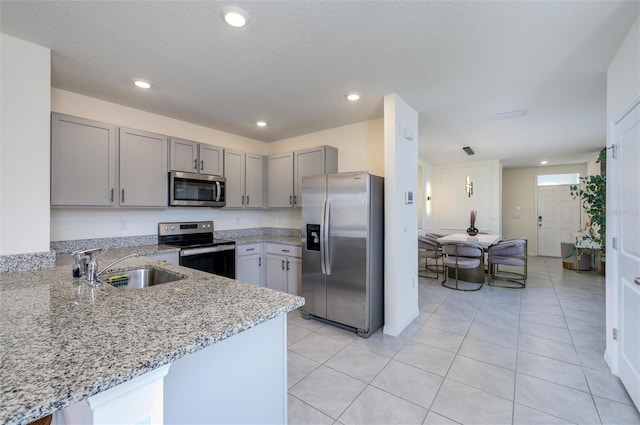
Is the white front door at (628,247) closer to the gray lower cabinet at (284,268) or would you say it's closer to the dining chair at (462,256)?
the dining chair at (462,256)

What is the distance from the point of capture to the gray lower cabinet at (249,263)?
3748mm

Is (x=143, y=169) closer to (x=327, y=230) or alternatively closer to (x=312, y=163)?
(x=312, y=163)

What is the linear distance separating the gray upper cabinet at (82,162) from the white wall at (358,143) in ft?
8.44

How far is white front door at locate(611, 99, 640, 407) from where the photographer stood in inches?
71.2

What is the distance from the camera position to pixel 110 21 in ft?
5.86

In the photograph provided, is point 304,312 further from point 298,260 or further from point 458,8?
point 458,8

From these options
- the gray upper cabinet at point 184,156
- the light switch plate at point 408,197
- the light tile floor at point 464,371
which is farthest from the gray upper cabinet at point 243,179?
the light switch plate at point 408,197

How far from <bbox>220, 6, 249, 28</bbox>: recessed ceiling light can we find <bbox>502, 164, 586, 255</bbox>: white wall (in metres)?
8.57

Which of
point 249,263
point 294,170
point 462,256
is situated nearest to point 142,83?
point 294,170

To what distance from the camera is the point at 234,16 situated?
5.66 feet

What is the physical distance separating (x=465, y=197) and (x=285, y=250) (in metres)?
5.26

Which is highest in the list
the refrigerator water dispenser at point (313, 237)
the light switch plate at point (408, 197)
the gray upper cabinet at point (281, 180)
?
the gray upper cabinet at point (281, 180)

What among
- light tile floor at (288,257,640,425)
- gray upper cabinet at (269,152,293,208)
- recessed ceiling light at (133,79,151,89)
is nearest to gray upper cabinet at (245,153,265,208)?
gray upper cabinet at (269,152,293,208)

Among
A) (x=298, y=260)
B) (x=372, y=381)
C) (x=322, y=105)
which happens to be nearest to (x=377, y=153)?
(x=322, y=105)
